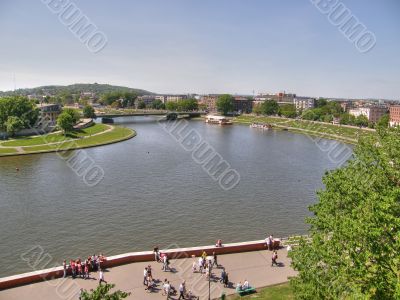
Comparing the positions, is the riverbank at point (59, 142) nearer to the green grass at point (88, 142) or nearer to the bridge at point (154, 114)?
the green grass at point (88, 142)

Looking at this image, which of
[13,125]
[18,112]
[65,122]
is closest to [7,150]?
[13,125]

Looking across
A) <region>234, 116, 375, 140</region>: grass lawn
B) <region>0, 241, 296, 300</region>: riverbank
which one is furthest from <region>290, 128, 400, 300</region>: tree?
<region>234, 116, 375, 140</region>: grass lawn

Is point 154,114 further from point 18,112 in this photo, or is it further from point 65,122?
point 65,122

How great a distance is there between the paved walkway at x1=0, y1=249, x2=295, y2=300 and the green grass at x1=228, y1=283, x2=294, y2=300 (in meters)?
0.54

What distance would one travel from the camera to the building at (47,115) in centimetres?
8407

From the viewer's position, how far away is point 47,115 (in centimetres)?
9250

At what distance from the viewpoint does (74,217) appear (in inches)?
1176

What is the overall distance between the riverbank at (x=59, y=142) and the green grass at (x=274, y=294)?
2079 inches

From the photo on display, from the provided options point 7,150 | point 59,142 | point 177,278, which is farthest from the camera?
point 59,142

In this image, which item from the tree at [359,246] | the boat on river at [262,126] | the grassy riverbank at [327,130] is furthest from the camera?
the boat on river at [262,126]

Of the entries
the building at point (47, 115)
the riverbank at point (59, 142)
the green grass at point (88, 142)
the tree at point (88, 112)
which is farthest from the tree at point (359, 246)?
the tree at point (88, 112)

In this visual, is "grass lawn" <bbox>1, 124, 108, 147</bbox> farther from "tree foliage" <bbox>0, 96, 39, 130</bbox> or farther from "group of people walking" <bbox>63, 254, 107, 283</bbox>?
"group of people walking" <bbox>63, 254, 107, 283</bbox>

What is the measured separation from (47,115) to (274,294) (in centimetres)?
8816

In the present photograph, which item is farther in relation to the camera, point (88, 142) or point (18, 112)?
point (18, 112)
